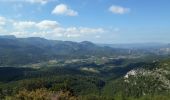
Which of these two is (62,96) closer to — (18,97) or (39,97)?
(39,97)

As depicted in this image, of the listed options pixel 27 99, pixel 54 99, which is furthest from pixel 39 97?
pixel 54 99

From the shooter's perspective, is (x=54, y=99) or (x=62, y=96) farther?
(x=62, y=96)

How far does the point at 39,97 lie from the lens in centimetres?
11788

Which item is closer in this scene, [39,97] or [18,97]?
[39,97]

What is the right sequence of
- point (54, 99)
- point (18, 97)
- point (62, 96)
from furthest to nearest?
1. point (18, 97)
2. point (62, 96)
3. point (54, 99)

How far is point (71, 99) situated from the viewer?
120m

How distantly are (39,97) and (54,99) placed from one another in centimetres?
1993

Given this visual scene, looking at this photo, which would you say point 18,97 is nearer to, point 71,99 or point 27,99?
point 27,99

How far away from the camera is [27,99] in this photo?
405 feet

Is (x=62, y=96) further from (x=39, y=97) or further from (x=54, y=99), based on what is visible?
(x=54, y=99)

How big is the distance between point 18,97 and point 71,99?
22120 millimetres

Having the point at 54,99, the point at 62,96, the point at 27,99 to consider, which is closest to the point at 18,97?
the point at 27,99

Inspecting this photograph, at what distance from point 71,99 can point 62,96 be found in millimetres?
4821

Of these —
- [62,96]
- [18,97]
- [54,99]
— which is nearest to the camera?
[54,99]
